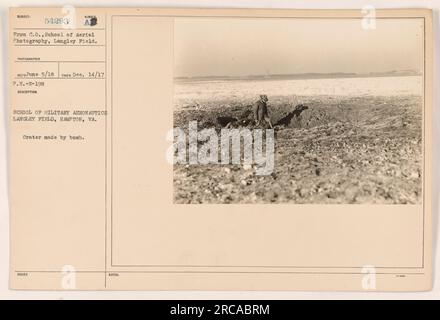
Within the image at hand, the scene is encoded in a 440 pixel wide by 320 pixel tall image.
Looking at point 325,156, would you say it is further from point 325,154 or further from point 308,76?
point 308,76

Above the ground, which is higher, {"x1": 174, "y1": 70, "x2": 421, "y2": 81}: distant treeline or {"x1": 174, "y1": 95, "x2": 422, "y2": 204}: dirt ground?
{"x1": 174, "y1": 70, "x2": 421, "y2": 81}: distant treeline

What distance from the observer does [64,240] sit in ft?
3.67

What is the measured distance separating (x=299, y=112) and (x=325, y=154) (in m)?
0.11

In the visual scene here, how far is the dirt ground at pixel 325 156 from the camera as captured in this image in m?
1.11

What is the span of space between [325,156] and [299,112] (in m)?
0.11

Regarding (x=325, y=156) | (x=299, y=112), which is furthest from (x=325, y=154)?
(x=299, y=112)

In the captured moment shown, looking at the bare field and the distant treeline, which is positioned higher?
the distant treeline

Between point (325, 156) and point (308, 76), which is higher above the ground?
point (308, 76)

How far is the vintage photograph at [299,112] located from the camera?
1.11 m

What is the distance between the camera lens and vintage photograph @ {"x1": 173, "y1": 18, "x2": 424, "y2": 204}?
1113 millimetres

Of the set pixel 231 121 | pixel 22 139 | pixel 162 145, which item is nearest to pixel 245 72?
pixel 231 121

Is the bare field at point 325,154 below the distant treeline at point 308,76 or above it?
below

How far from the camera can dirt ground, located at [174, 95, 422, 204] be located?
3.66ft

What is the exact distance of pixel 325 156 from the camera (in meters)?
1.12
